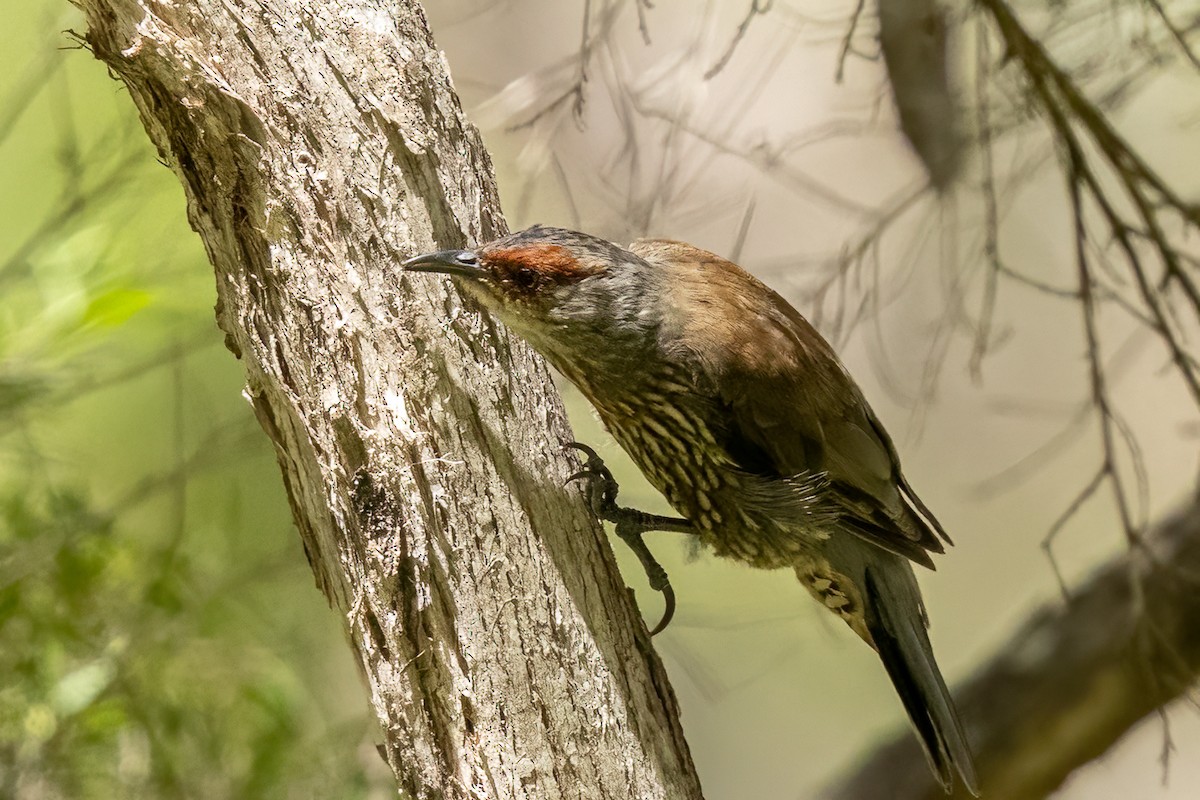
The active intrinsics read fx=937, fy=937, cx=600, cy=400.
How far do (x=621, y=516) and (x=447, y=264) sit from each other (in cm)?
52

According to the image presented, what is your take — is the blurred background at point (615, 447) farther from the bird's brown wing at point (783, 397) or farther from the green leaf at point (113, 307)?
the bird's brown wing at point (783, 397)

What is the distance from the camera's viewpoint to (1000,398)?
85.0 inches

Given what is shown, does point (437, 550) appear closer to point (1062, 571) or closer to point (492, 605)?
point (492, 605)

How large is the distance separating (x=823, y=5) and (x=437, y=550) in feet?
5.18

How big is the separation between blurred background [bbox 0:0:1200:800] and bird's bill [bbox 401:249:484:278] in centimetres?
87

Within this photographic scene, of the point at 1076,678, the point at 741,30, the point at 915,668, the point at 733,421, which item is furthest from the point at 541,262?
the point at 1076,678

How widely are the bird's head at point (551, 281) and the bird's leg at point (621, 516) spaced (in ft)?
0.68

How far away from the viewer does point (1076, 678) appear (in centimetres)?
214

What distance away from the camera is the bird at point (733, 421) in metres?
1.44

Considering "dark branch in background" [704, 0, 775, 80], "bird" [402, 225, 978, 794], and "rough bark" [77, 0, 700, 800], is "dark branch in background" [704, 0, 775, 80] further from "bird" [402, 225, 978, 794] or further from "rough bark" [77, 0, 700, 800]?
"rough bark" [77, 0, 700, 800]

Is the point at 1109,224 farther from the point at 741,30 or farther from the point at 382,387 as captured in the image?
the point at 382,387

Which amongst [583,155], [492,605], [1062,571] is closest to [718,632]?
[1062,571]

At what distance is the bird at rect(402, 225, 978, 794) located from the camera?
144 centimetres

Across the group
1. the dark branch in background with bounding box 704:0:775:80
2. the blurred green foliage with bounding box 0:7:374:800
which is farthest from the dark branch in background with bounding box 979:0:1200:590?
the blurred green foliage with bounding box 0:7:374:800
